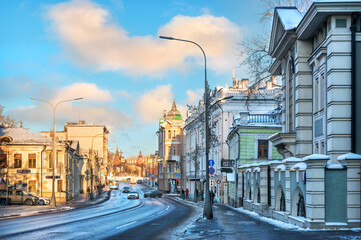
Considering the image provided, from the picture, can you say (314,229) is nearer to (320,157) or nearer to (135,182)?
(320,157)

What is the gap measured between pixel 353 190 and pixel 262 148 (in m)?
30.1

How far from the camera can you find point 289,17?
25.7 meters

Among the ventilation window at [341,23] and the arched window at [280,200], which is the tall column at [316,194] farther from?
the arched window at [280,200]

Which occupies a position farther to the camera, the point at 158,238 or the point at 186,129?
the point at 186,129

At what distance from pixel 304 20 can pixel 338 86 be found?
12.1 ft

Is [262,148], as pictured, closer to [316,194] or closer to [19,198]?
[19,198]

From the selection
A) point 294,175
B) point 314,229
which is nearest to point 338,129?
point 294,175

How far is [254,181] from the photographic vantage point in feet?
108

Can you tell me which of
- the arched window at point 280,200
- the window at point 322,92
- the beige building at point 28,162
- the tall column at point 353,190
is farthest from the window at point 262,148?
the tall column at point 353,190

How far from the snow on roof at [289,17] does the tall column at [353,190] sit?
8482mm

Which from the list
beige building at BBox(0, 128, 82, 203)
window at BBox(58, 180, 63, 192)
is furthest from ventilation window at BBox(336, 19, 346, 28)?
window at BBox(58, 180, 63, 192)

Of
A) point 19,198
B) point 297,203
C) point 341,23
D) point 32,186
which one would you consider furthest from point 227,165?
point 341,23

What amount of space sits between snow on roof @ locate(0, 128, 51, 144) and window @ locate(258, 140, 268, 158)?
24586 mm

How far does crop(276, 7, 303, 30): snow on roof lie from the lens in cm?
2469
